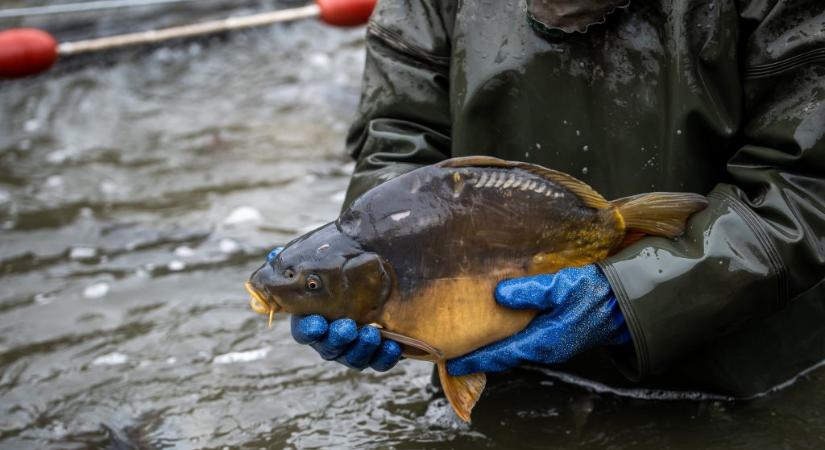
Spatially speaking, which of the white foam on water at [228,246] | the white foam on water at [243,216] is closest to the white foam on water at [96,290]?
the white foam on water at [228,246]

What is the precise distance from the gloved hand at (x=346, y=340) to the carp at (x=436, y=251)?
0.02 metres

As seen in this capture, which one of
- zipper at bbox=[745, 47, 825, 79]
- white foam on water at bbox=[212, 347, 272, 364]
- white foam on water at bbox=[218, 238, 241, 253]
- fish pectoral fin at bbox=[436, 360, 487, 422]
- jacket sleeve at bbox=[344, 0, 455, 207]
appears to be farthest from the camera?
white foam on water at bbox=[218, 238, 241, 253]

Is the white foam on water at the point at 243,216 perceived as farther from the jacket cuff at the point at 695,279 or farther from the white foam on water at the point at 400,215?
the jacket cuff at the point at 695,279

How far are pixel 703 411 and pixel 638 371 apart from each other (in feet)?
1.43

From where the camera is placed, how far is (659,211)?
8.56 ft

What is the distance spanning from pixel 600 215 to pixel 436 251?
429mm

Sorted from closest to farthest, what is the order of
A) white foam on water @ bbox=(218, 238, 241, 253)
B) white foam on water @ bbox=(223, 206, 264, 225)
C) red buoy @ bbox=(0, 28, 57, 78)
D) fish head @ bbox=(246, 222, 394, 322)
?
fish head @ bbox=(246, 222, 394, 322)
white foam on water @ bbox=(218, 238, 241, 253)
white foam on water @ bbox=(223, 206, 264, 225)
red buoy @ bbox=(0, 28, 57, 78)

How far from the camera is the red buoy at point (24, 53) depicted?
6.44 m

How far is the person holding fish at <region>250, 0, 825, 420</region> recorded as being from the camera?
249cm

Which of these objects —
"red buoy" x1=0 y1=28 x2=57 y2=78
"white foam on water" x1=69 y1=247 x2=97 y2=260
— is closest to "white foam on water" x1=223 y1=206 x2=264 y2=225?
"white foam on water" x1=69 y1=247 x2=97 y2=260

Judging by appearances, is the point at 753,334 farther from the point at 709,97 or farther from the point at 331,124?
the point at 331,124

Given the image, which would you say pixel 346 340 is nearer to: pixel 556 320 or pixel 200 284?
pixel 556 320

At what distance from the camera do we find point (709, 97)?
2.72m

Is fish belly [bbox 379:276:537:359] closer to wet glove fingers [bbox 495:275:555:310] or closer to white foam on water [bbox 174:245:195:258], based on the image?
wet glove fingers [bbox 495:275:555:310]
